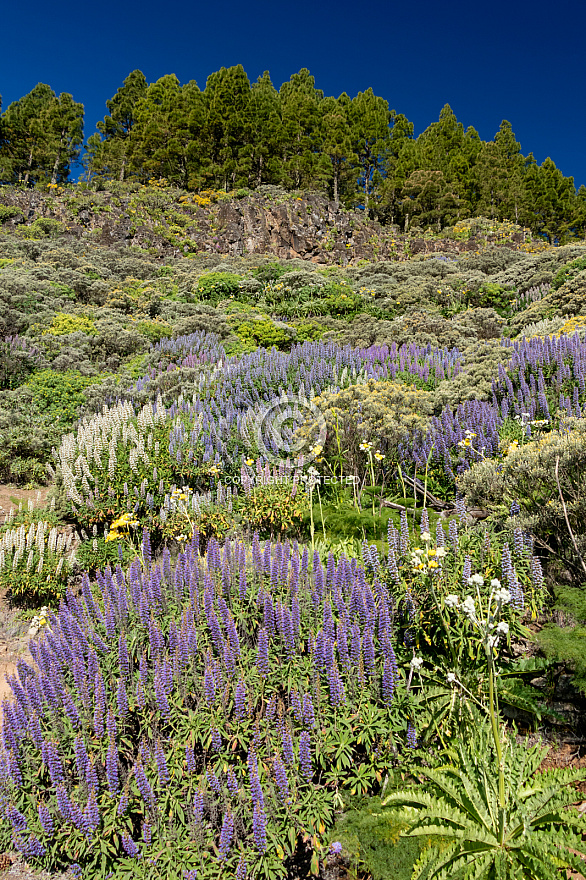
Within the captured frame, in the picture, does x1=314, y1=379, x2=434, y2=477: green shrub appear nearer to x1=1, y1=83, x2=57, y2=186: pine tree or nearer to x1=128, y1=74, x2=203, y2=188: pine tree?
x1=128, y1=74, x2=203, y2=188: pine tree

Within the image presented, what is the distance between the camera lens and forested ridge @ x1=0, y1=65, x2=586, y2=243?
4425 cm

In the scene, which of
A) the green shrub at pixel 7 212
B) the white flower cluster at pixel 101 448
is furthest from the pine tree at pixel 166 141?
the white flower cluster at pixel 101 448

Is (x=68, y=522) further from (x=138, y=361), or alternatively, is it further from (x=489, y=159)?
(x=489, y=159)

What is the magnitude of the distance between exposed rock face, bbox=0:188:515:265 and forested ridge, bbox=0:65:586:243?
6.21 m

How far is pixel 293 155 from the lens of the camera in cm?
4609

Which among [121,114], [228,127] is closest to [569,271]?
[228,127]

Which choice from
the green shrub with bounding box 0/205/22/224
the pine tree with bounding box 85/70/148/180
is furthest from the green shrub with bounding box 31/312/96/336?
the pine tree with bounding box 85/70/148/180

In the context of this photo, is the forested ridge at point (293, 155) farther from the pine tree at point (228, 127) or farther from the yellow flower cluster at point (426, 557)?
the yellow flower cluster at point (426, 557)

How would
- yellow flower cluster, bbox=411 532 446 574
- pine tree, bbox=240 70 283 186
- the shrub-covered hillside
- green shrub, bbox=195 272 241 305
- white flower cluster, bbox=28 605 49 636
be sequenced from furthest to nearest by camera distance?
→ 1. pine tree, bbox=240 70 283 186
2. green shrub, bbox=195 272 241 305
3. white flower cluster, bbox=28 605 49 636
4. yellow flower cluster, bbox=411 532 446 574
5. the shrub-covered hillside

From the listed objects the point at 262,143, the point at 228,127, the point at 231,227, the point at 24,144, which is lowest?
the point at 231,227

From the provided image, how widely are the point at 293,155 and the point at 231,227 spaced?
1563 centimetres

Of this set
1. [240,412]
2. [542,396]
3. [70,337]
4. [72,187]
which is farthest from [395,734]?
[72,187]

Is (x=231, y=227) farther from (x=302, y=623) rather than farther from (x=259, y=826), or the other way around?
(x=259, y=826)

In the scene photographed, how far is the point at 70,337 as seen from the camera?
1343 centimetres
